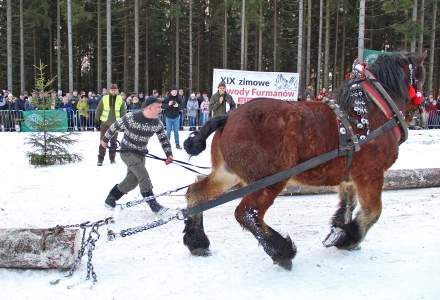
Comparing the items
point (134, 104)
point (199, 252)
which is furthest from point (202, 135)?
point (134, 104)

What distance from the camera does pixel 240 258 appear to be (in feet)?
14.5

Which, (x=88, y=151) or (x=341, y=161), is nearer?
(x=341, y=161)

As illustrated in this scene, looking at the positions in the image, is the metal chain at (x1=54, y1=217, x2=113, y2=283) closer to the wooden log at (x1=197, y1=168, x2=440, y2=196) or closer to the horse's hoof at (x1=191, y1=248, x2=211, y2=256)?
the horse's hoof at (x1=191, y1=248, x2=211, y2=256)

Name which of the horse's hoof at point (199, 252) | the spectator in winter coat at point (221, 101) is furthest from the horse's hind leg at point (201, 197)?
the spectator in winter coat at point (221, 101)

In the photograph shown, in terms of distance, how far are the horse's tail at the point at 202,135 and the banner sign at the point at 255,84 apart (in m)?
11.5

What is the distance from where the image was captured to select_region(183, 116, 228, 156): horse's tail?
432 cm

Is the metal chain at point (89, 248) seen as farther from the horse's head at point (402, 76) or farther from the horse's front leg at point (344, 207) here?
the horse's head at point (402, 76)

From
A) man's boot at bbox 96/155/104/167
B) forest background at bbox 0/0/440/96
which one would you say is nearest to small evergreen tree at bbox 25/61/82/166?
man's boot at bbox 96/155/104/167

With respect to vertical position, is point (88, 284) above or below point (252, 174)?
below

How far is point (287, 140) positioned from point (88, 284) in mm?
2096

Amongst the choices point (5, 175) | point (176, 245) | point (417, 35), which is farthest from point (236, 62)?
point (176, 245)

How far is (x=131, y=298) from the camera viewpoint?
3.60m

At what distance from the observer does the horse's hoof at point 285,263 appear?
4.03 m

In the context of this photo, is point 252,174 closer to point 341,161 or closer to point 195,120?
point 341,161
